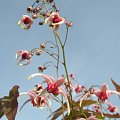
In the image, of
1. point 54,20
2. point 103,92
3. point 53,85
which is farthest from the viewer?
point 54,20

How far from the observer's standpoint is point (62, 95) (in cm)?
181

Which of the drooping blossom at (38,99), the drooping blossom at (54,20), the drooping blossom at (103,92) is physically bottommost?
the drooping blossom at (103,92)

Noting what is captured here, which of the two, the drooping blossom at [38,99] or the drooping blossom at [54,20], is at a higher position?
the drooping blossom at [54,20]

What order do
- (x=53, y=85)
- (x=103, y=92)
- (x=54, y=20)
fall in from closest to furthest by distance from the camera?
(x=53, y=85) < (x=103, y=92) < (x=54, y=20)

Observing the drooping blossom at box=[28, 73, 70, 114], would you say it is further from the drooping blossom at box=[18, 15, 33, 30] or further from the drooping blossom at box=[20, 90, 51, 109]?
the drooping blossom at box=[18, 15, 33, 30]

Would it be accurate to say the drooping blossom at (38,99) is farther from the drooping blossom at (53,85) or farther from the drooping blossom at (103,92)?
the drooping blossom at (103,92)

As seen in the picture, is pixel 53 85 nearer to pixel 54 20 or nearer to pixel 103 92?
pixel 103 92

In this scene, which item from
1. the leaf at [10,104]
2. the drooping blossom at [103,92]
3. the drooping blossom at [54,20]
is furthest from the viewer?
the drooping blossom at [54,20]

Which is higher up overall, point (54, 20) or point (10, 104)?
point (54, 20)

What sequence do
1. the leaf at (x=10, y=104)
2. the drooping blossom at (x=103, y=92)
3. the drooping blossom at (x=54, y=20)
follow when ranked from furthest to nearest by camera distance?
the drooping blossom at (x=54, y=20) → the drooping blossom at (x=103, y=92) → the leaf at (x=10, y=104)

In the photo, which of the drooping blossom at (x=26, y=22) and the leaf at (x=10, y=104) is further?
the drooping blossom at (x=26, y=22)

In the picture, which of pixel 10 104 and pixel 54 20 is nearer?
pixel 10 104

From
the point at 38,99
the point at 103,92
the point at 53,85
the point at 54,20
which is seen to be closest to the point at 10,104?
the point at 38,99

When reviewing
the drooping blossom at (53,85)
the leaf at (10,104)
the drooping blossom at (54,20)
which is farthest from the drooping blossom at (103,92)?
the drooping blossom at (54,20)
